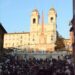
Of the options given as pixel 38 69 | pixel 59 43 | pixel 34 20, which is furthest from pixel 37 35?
pixel 38 69

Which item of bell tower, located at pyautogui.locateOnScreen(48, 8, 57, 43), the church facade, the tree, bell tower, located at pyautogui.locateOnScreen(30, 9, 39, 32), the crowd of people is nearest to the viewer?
the crowd of people

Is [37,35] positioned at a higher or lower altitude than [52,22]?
lower

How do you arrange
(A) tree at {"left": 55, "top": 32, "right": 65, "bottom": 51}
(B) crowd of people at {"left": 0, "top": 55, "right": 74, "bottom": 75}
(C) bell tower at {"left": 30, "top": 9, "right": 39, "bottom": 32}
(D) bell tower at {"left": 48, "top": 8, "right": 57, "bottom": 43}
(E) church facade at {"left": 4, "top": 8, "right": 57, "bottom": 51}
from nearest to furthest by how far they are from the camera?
(B) crowd of people at {"left": 0, "top": 55, "right": 74, "bottom": 75}, (A) tree at {"left": 55, "top": 32, "right": 65, "bottom": 51}, (E) church facade at {"left": 4, "top": 8, "right": 57, "bottom": 51}, (D) bell tower at {"left": 48, "top": 8, "right": 57, "bottom": 43}, (C) bell tower at {"left": 30, "top": 9, "right": 39, "bottom": 32}

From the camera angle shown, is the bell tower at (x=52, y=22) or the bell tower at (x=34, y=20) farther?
the bell tower at (x=34, y=20)

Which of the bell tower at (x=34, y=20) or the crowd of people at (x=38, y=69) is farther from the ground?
the bell tower at (x=34, y=20)

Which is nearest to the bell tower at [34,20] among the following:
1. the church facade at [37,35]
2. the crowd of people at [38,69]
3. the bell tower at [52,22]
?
the church facade at [37,35]

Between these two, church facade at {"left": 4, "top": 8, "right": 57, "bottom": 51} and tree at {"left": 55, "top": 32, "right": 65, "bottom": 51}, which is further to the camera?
church facade at {"left": 4, "top": 8, "right": 57, "bottom": 51}

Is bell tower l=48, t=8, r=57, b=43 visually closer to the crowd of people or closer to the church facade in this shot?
the church facade

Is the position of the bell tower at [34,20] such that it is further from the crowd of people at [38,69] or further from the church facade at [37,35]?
the crowd of people at [38,69]

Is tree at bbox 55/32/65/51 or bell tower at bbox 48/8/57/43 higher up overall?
bell tower at bbox 48/8/57/43

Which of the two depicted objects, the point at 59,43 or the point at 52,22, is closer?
the point at 59,43

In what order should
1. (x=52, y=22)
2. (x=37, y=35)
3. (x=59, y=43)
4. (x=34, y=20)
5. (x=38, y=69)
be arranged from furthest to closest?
(x=34, y=20), (x=37, y=35), (x=52, y=22), (x=59, y=43), (x=38, y=69)

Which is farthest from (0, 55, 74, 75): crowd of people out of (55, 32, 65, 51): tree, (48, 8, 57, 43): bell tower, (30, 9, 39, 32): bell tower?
(30, 9, 39, 32): bell tower

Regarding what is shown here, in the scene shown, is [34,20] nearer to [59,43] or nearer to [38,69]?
[59,43]
